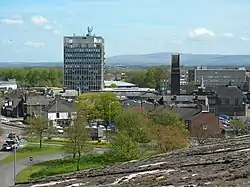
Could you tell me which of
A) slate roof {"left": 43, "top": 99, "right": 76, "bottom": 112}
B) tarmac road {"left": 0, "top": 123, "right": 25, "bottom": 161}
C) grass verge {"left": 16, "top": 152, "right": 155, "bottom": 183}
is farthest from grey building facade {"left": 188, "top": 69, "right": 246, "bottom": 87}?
grass verge {"left": 16, "top": 152, "right": 155, "bottom": 183}

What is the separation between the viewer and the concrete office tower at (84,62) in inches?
3529

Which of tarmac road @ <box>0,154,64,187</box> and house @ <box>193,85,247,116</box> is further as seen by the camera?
house @ <box>193,85,247,116</box>

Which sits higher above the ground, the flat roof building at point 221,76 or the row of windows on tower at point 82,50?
the row of windows on tower at point 82,50

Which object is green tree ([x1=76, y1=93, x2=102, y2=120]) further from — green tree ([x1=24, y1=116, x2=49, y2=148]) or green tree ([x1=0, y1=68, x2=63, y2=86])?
green tree ([x1=0, y1=68, x2=63, y2=86])

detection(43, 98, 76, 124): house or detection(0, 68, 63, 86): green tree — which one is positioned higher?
detection(0, 68, 63, 86): green tree

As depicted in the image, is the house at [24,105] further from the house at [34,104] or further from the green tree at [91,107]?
the green tree at [91,107]

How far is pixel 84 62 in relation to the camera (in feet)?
297

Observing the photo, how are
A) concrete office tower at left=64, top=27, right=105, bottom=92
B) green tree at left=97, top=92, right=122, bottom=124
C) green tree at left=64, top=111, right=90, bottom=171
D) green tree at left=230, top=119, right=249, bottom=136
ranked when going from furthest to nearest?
concrete office tower at left=64, top=27, right=105, bottom=92
green tree at left=97, top=92, right=122, bottom=124
green tree at left=230, top=119, right=249, bottom=136
green tree at left=64, top=111, right=90, bottom=171

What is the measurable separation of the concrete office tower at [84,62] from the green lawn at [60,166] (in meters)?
56.4

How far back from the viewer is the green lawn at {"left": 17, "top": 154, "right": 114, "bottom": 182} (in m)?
28.0

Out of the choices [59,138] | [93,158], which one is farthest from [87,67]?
[93,158]

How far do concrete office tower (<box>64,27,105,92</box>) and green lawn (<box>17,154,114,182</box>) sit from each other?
185 feet

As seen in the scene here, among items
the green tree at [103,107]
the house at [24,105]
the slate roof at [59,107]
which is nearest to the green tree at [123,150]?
the green tree at [103,107]

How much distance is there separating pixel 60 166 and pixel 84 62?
60.8 meters
